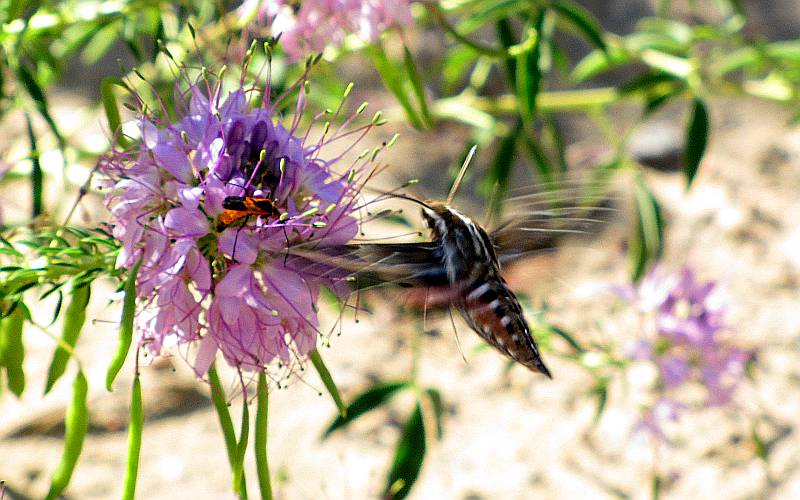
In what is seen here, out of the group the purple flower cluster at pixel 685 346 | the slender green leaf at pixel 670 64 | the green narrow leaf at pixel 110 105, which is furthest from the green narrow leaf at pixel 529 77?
the green narrow leaf at pixel 110 105

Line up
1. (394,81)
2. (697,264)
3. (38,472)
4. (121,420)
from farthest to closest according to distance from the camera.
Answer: (697,264)
(121,420)
(38,472)
(394,81)

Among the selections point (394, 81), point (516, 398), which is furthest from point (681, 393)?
point (394, 81)

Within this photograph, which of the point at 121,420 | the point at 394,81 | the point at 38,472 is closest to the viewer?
the point at 394,81

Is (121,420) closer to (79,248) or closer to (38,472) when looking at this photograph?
(38,472)

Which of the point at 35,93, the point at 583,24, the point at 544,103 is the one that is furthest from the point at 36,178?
A: the point at 544,103

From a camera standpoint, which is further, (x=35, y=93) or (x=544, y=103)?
(x=544, y=103)

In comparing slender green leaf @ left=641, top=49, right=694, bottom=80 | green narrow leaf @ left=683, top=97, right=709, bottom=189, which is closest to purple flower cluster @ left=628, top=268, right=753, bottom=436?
green narrow leaf @ left=683, top=97, right=709, bottom=189

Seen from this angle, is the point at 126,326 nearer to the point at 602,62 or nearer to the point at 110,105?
the point at 110,105

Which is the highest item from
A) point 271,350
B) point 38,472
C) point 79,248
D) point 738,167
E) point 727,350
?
point 79,248
